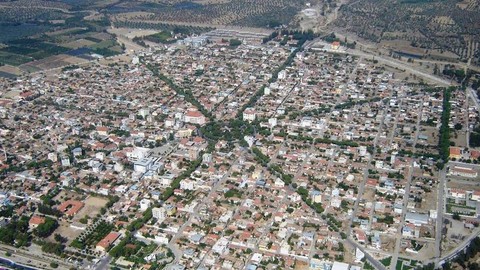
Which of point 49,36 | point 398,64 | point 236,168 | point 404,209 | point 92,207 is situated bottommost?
point 92,207

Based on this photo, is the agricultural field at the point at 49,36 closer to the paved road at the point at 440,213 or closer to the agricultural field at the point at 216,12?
the agricultural field at the point at 216,12

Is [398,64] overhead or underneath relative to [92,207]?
overhead

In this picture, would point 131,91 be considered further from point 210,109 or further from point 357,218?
point 357,218

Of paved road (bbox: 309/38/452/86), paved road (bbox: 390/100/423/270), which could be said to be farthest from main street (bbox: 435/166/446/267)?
paved road (bbox: 309/38/452/86)

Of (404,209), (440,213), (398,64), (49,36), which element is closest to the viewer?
(440,213)

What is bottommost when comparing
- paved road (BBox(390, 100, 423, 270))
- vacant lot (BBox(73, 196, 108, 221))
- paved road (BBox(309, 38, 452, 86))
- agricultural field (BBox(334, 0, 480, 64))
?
vacant lot (BBox(73, 196, 108, 221))

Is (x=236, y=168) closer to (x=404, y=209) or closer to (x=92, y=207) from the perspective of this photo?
(x=92, y=207)

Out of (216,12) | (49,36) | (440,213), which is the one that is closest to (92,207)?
(440,213)

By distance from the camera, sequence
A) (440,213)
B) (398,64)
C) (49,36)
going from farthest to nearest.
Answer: (49,36) < (398,64) < (440,213)

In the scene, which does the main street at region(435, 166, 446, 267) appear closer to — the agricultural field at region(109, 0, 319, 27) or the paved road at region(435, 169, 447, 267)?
the paved road at region(435, 169, 447, 267)

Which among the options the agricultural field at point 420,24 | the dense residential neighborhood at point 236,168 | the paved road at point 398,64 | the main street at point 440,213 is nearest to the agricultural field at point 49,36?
the dense residential neighborhood at point 236,168
